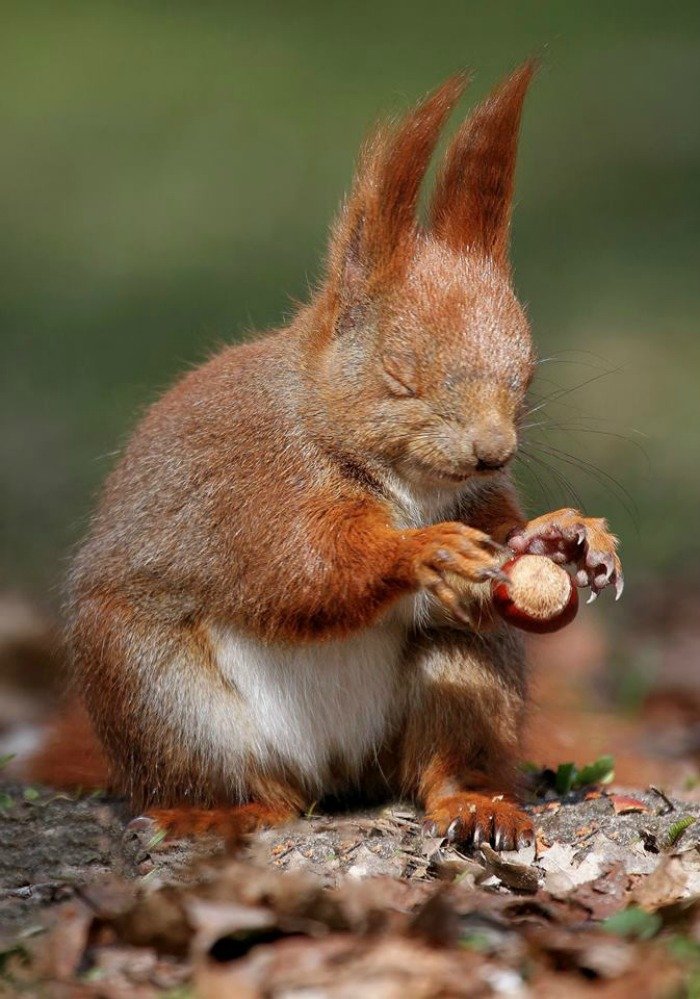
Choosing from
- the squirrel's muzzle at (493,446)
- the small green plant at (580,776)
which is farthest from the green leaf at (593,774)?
the squirrel's muzzle at (493,446)

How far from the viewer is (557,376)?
30.8 feet

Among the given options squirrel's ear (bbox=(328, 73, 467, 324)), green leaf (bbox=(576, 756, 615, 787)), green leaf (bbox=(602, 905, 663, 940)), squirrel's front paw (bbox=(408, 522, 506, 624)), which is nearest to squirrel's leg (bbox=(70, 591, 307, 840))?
squirrel's front paw (bbox=(408, 522, 506, 624))

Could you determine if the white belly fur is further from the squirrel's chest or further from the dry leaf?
the dry leaf

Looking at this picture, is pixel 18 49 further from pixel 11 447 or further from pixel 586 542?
pixel 586 542

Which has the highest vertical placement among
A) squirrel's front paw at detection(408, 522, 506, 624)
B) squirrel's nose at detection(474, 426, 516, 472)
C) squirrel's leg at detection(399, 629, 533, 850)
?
squirrel's nose at detection(474, 426, 516, 472)

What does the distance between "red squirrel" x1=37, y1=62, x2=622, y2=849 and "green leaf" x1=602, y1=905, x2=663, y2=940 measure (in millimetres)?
842

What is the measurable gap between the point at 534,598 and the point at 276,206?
8.53m

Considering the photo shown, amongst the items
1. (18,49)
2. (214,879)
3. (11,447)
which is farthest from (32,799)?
(18,49)

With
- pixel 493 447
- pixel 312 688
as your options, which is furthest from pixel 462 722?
pixel 493 447

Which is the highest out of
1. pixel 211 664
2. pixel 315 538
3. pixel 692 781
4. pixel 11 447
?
pixel 11 447

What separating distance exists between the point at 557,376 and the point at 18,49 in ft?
25.3

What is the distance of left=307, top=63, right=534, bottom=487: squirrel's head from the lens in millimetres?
3795

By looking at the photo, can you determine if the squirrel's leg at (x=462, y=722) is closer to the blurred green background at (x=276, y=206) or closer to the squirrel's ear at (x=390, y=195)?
the squirrel's ear at (x=390, y=195)

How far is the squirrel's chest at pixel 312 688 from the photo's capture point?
4.14 metres
